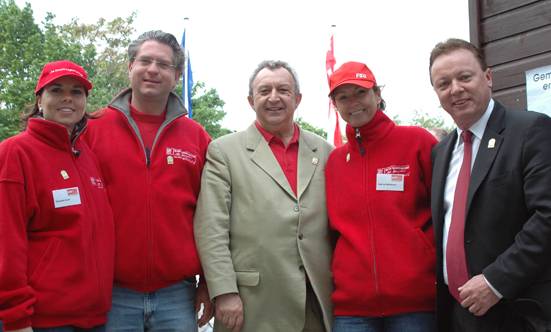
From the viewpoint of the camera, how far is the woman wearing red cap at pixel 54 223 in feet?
6.39

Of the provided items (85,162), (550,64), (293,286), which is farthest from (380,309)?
(550,64)

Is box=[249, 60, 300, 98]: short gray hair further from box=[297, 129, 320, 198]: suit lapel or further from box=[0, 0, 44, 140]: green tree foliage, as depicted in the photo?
box=[0, 0, 44, 140]: green tree foliage

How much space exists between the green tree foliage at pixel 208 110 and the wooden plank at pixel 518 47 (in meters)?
21.6

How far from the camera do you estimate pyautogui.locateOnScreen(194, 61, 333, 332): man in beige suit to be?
2533 millimetres

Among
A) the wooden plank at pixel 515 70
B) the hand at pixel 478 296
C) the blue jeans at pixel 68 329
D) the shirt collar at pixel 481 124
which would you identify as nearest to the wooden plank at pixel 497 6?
the wooden plank at pixel 515 70

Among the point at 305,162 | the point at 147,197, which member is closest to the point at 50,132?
the point at 147,197

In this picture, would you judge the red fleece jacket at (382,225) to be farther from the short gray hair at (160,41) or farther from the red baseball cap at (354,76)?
the short gray hair at (160,41)

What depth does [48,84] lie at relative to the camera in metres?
2.30

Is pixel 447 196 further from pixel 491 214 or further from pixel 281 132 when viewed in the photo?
pixel 281 132

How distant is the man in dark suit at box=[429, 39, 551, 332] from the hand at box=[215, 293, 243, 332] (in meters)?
1.12

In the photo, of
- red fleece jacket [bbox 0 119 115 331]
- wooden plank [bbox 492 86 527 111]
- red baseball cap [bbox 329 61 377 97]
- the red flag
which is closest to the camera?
red fleece jacket [bbox 0 119 115 331]

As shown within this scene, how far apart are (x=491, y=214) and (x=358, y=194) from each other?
760 mm

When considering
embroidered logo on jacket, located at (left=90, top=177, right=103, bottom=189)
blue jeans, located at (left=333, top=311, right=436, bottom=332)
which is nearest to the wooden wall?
A: blue jeans, located at (left=333, top=311, right=436, bottom=332)

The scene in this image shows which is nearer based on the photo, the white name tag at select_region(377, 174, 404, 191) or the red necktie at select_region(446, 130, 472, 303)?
the red necktie at select_region(446, 130, 472, 303)
